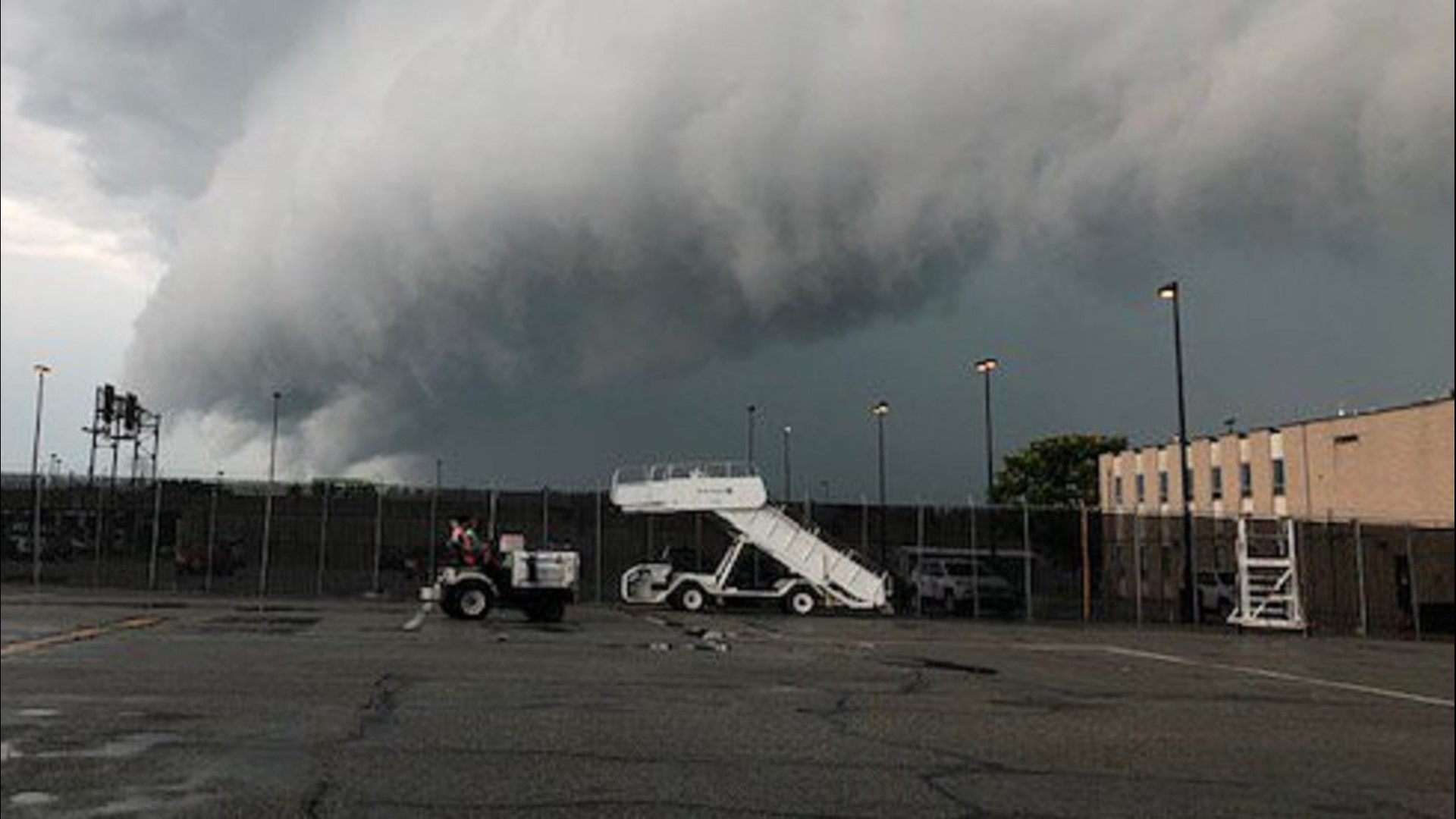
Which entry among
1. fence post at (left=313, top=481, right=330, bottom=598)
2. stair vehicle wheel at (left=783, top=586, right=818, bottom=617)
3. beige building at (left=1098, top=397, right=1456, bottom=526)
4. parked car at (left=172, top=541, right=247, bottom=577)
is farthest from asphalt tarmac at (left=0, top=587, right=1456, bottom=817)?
fence post at (left=313, top=481, right=330, bottom=598)

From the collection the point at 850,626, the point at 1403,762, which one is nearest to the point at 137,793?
the point at 1403,762

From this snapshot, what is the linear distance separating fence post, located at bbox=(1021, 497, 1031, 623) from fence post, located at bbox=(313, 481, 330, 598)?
56.5ft

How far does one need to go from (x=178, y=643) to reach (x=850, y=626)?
48.7ft

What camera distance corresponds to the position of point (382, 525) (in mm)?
36281

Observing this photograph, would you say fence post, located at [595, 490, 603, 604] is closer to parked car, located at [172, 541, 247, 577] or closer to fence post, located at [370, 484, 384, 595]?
fence post, located at [370, 484, 384, 595]

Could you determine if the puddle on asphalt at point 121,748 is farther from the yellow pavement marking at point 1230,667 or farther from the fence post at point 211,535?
the fence post at point 211,535

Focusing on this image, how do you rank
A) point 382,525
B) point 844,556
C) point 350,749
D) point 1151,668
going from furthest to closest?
point 382,525
point 844,556
point 1151,668
point 350,749

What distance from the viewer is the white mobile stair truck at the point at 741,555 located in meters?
32.2

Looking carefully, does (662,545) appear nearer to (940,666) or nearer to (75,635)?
(940,666)

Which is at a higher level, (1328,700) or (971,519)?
(971,519)

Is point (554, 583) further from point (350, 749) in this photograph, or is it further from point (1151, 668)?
point (350, 749)


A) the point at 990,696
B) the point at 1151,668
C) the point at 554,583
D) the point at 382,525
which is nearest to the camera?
the point at 990,696

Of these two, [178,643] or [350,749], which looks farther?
[178,643]

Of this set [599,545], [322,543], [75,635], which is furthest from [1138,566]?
[75,635]
